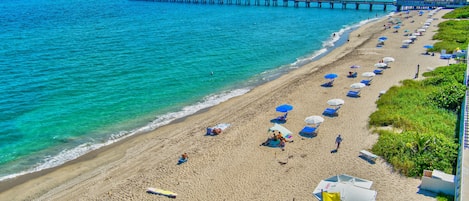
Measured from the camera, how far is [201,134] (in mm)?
28078

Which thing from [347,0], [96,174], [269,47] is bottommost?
[96,174]

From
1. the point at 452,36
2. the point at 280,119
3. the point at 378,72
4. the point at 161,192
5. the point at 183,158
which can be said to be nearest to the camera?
the point at 161,192

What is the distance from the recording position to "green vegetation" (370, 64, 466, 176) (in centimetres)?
2055

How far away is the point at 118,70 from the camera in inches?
1767

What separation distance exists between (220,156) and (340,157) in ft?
24.1

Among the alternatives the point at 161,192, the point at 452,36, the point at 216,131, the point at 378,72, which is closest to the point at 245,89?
the point at 216,131

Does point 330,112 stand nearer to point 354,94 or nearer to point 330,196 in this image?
point 354,94

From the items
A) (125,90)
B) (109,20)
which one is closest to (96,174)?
(125,90)

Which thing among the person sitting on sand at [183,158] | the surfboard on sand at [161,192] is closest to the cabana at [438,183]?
the surfboard on sand at [161,192]

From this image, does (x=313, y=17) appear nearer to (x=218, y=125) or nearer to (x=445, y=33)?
(x=445, y=33)

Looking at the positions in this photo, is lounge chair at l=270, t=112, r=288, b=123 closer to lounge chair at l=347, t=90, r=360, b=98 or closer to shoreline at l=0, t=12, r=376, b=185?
shoreline at l=0, t=12, r=376, b=185

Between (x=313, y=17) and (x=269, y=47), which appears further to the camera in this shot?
(x=313, y=17)

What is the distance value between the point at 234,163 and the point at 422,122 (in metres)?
13.1

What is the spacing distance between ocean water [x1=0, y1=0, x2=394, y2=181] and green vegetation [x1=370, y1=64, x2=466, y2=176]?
584 inches
